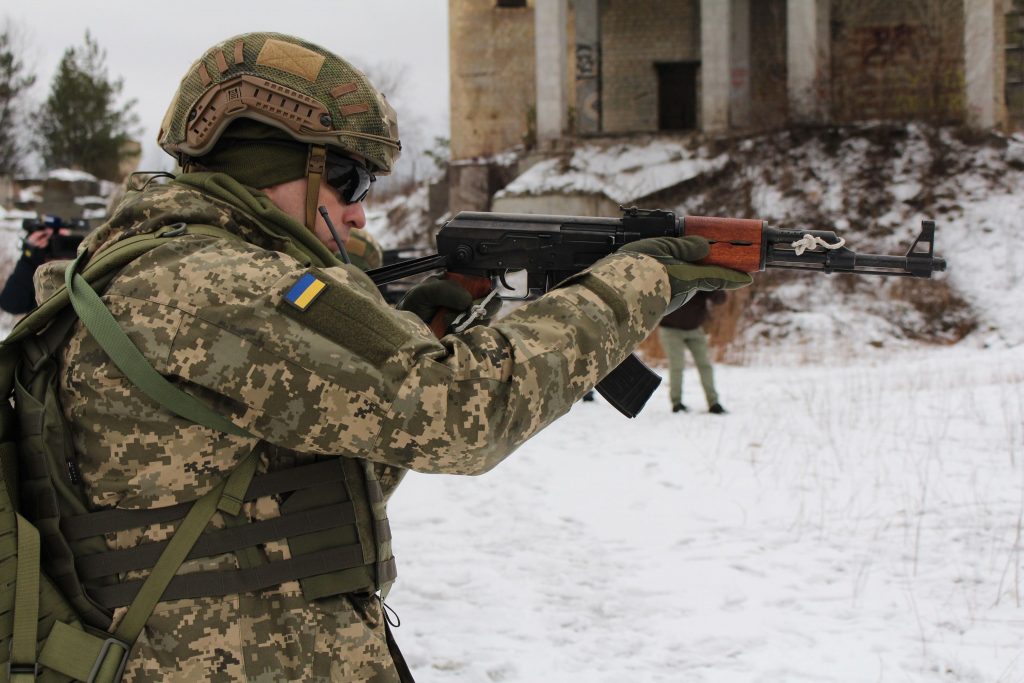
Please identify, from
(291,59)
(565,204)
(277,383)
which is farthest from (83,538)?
(565,204)

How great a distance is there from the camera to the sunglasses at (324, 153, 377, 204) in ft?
7.01

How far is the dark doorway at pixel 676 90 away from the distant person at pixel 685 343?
17.2 m

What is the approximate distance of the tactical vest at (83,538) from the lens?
5.92 feet

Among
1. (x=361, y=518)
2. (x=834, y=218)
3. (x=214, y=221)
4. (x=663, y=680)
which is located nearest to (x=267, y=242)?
(x=214, y=221)

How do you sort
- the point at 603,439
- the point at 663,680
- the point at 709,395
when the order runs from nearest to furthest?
1. the point at 663,680
2. the point at 603,439
3. the point at 709,395

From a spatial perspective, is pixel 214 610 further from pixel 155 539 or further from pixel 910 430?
pixel 910 430

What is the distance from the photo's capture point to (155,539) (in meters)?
1.84

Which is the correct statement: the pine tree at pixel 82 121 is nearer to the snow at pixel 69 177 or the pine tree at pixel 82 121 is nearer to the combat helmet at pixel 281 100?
the snow at pixel 69 177

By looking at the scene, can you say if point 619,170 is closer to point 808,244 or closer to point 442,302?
point 808,244

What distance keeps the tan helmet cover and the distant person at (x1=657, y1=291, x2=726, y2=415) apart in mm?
7685

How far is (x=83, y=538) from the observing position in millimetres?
1856

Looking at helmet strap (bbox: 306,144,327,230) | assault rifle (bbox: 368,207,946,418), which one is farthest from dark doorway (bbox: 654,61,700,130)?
helmet strap (bbox: 306,144,327,230)

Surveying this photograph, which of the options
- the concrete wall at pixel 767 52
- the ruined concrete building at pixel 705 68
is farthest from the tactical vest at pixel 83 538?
the concrete wall at pixel 767 52

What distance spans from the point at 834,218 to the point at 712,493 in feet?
44.1
